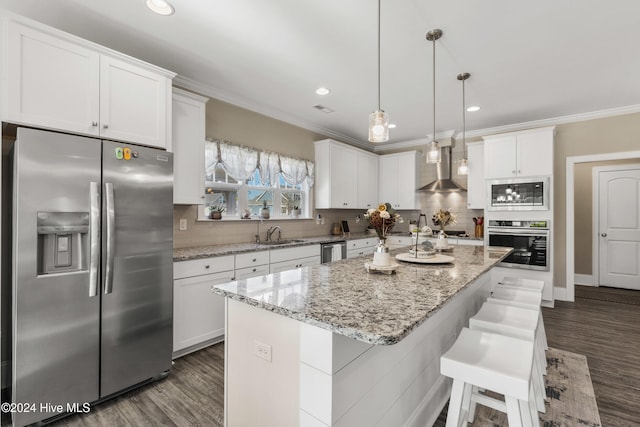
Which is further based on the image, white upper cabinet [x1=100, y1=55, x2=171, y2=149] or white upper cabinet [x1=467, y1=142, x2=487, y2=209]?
white upper cabinet [x1=467, y1=142, x2=487, y2=209]

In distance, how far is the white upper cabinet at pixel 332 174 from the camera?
480cm

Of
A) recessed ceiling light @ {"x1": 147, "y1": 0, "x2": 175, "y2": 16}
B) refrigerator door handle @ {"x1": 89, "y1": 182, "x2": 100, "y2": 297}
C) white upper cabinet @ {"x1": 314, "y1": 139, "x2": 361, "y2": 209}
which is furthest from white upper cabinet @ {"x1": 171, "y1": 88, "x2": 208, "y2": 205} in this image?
white upper cabinet @ {"x1": 314, "y1": 139, "x2": 361, "y2": 209}

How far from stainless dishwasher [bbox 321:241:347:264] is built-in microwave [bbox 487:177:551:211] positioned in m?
2.28

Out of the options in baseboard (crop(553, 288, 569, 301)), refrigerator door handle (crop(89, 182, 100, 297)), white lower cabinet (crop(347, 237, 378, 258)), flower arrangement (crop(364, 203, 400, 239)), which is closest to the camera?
flower arrangement (crop(364, 203, 400, 239))

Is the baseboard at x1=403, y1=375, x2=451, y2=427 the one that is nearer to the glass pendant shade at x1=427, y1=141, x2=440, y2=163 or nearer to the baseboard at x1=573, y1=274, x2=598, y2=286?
the glass pendant shade at x1=427, y1=141, x2=440, y2=163

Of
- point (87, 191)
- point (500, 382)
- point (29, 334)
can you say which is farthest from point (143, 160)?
point (500, 382)

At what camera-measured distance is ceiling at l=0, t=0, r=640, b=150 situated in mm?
2113

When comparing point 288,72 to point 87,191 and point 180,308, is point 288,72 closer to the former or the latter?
point 87,191

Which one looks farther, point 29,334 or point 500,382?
point 29,334

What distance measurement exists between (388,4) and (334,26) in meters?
0.43

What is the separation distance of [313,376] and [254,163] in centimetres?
316

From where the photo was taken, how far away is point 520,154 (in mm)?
4371

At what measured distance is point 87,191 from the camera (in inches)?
78.9

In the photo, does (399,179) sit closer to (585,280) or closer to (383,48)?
(383,48)
